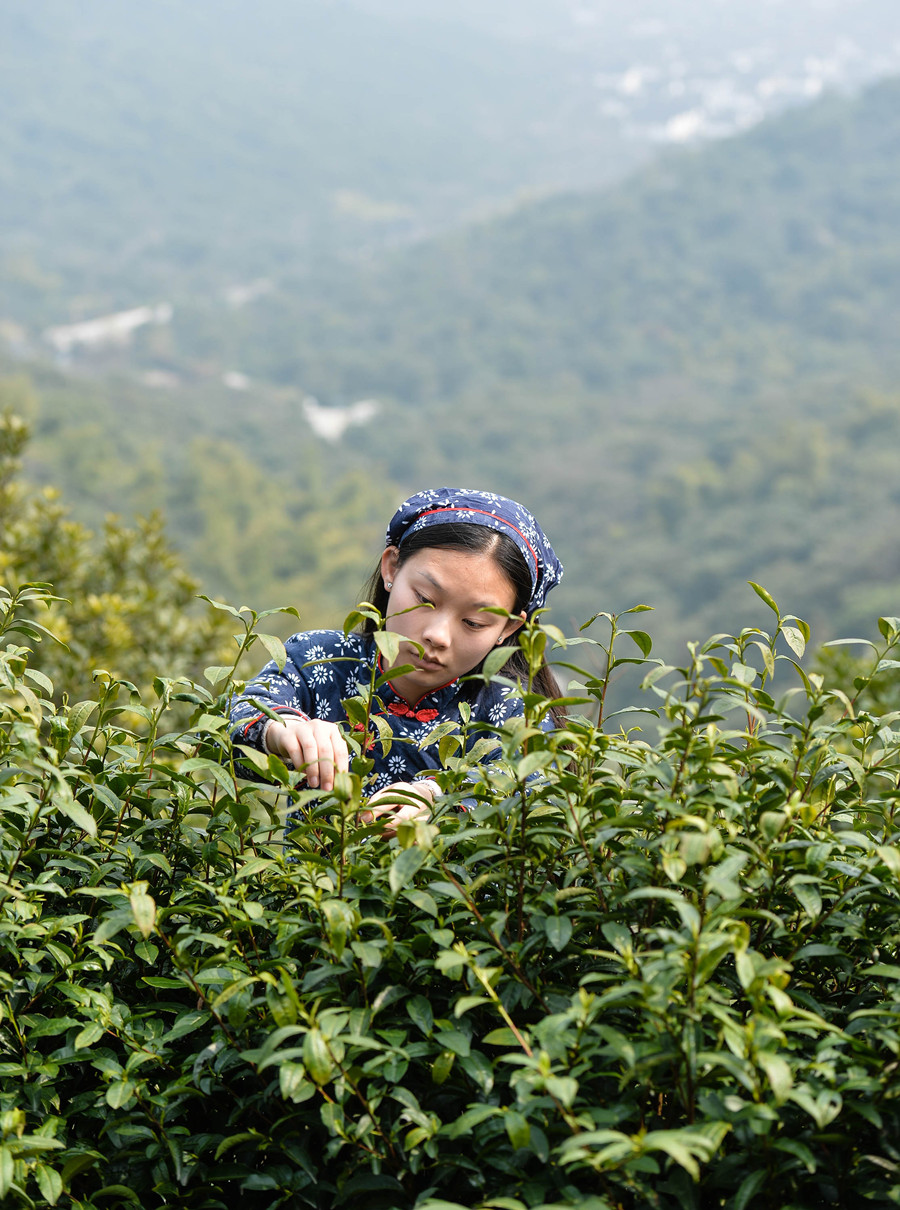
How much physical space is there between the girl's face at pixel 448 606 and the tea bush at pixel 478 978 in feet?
2.27

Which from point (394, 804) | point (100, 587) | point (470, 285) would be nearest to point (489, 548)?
point (394, 804)

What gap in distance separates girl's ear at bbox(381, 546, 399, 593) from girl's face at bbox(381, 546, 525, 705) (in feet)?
0.51

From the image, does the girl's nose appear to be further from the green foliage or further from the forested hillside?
the forested hillside

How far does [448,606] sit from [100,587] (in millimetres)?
2840

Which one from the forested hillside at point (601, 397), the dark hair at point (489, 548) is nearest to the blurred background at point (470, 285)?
the forested hillside at point (601, 397)

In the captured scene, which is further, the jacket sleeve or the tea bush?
the jacket sleeve

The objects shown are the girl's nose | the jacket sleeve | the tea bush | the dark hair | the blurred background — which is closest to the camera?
the tea bush

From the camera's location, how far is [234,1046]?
3.49 feet

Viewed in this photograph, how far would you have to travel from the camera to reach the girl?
1975 mm

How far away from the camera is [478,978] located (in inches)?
40.3

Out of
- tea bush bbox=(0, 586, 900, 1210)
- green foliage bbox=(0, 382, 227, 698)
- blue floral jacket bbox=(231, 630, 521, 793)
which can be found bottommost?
green foliage bbox=(0, 382, 227, 698)

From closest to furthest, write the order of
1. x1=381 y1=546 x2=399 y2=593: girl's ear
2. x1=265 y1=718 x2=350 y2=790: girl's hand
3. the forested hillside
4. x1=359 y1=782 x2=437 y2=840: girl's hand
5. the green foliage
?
1. x1=359 y1=782 x2=437 y2=840: girl's hand
2. x1=265 y1=718 x2=350 y2=790: girl's hand
3. x1=381 y1=546 x2=399 y2=593: girl's ear
4. the green foliage
5. the forested hillside

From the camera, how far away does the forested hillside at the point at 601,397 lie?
44.4 meters

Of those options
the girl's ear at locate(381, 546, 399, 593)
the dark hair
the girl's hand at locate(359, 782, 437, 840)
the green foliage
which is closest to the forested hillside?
the green foliage
